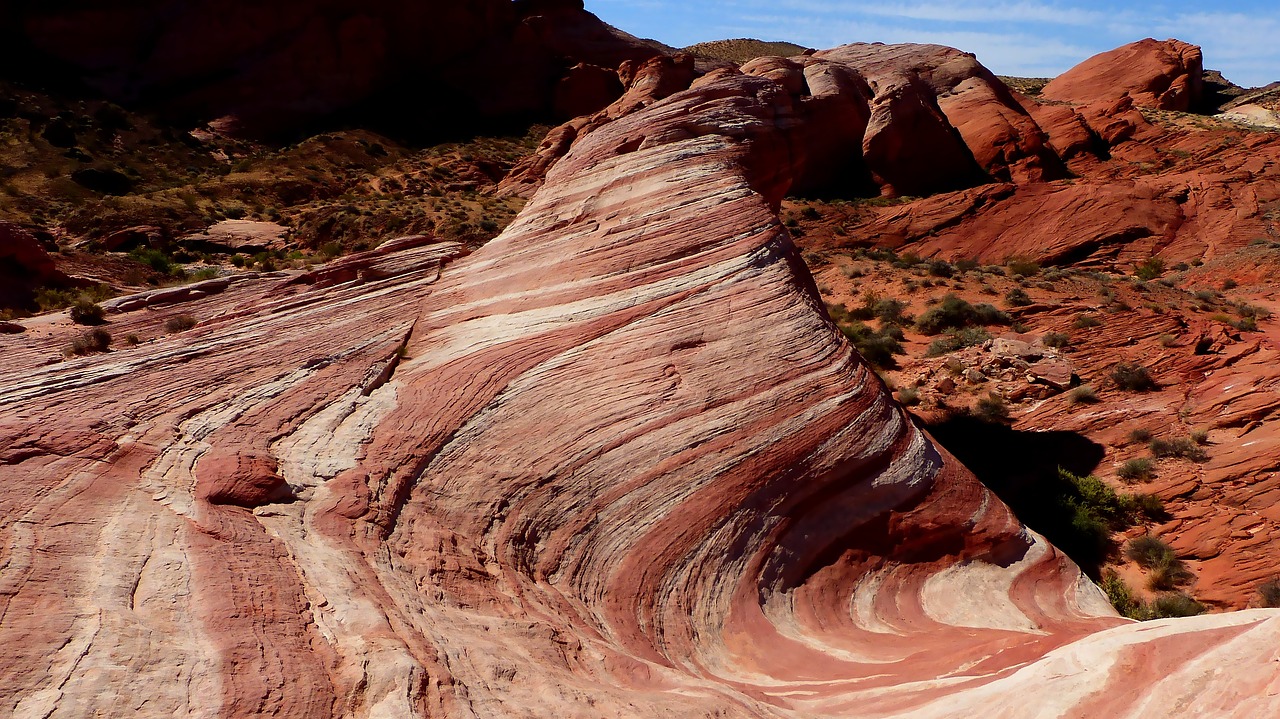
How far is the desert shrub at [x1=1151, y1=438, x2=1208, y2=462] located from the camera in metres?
13.5

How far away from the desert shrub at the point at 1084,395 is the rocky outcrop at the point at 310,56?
39.6 m

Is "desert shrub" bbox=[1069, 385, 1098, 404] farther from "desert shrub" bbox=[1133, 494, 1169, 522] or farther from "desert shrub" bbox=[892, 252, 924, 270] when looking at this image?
"desert shrub" bbox=[892, 252, 924, 270]

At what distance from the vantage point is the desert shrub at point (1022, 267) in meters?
25.9

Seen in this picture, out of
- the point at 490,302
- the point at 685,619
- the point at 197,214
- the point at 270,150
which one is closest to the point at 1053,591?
the point at 685,619

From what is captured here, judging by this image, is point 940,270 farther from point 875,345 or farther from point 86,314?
point 86,314

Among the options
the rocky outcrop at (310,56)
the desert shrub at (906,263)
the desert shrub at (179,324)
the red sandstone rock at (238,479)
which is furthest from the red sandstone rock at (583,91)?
the red sandstone rock at (238,479)

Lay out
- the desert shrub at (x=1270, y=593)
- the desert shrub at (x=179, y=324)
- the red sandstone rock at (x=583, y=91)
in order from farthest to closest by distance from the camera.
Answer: the red sandstone rock at (x=583, y=91), the desert shrub at (x=1270, y=593), the desert shrub at (x=179, y=324)

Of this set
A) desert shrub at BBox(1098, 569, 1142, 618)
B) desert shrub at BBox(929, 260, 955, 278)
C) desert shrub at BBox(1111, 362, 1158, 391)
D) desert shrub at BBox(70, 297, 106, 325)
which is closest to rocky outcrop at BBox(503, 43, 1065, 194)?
desert shrub at BBox(929, 260, 955, 278)

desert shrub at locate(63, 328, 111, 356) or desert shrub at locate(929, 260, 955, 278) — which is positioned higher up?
desert shrub at locate(63, 328, 111, 356)

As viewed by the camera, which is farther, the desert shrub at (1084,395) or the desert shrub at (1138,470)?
the desert shrub at (1084,395)

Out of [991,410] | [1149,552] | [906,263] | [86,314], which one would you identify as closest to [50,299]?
[86,314]

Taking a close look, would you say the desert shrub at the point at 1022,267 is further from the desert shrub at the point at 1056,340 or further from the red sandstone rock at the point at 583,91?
the red sandstone rock at the point at 583,91

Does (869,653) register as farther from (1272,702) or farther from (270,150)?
(270,150)

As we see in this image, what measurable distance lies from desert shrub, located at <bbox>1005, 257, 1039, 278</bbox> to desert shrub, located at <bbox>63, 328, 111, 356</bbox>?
995 inches
